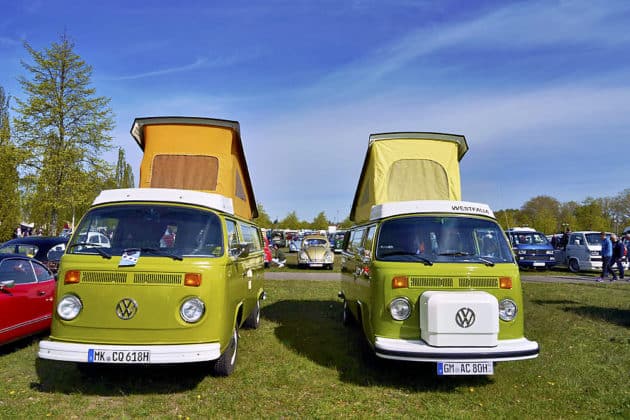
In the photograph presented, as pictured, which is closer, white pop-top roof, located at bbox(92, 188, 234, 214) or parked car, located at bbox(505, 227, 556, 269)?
white pop-top roof, located at bbox(92, 188, 234, 214)

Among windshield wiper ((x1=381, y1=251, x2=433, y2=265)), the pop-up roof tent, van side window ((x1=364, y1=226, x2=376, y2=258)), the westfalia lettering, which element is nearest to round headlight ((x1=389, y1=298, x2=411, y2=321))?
windshield wiper ((x1=381, y1=251, x2=433, y2=265))

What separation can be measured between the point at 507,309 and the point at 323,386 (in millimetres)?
2416

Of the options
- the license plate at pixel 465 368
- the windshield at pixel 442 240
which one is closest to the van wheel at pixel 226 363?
the windshield at pixel 442 240

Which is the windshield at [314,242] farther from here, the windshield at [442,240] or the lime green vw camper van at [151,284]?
the windshield at [442,240]

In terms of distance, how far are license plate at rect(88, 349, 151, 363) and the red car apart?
2.45 metres

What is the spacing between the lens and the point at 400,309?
18.4 feet

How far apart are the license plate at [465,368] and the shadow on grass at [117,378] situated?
2.97 metres

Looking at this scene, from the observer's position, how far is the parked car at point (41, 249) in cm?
1100

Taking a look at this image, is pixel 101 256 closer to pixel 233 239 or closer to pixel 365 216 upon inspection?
pixel 233 239

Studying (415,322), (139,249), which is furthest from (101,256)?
(415,322)

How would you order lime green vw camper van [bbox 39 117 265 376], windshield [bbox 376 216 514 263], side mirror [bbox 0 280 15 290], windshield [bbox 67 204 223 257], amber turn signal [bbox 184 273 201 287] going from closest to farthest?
lime green vw camper van [bbox 39 117 265 376] → amber turn signal [bbox 184 273 201 287] → windshield [bbox 67 204 223 257] → windshield [bbox 376 216 514 263] → side mirror [bbox 0 280 15 290]

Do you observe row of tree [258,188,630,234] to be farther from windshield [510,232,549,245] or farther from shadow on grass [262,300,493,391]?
shadow on grass [262,300,493,391]

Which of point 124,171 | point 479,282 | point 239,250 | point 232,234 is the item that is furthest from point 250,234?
point 124,171

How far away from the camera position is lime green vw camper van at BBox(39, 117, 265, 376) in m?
5.11
